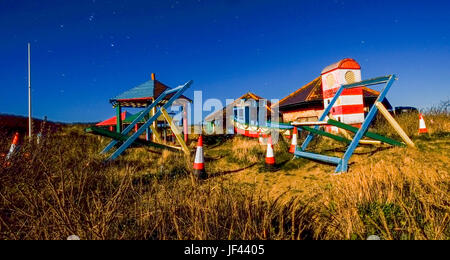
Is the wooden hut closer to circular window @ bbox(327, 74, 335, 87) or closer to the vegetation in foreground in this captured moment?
circular window @ bbox(327, 74, 335, 87)

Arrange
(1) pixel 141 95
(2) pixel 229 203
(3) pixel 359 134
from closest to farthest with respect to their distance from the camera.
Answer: (2) pixel 229 203, (3) pixel 359 134, (1) pixel 141 95

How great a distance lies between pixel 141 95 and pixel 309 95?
320 inches

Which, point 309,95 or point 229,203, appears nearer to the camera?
point 229,203

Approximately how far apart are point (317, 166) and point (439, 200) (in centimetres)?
287

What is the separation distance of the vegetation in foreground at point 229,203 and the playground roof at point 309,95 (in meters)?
6.63

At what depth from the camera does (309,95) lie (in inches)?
462

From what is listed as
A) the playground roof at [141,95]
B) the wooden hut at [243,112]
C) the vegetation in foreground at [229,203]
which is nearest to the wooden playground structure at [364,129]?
the vegetation in foreground at [229,203]

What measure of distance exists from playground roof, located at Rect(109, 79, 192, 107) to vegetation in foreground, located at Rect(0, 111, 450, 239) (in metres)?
6.42

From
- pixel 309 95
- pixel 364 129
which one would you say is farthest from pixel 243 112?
pixel 364 129

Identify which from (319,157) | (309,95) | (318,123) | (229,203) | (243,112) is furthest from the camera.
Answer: (243,112)

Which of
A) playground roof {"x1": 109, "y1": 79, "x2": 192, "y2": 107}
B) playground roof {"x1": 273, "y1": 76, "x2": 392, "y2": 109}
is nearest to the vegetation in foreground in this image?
playground roof {"x1": 109, "y1": 79, "x2": 192, "y2": 107}

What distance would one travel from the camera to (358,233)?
1.80 m

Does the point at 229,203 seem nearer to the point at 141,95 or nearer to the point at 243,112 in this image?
the point at 141,95

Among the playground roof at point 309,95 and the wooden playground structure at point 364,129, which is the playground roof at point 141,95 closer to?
the playground roof at point 309,95
